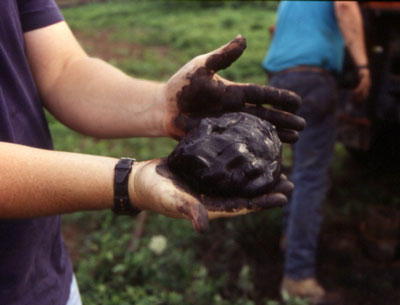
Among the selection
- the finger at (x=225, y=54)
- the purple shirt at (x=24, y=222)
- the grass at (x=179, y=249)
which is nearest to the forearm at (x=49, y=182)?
the purple shirt at (x=24, y=222)

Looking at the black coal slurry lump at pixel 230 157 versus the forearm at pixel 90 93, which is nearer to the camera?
the black coal slurry lump at pixel 230 157

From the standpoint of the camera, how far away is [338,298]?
3.04 m

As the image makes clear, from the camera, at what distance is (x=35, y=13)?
1.53 m

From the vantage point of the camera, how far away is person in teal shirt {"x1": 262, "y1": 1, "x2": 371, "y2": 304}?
302 centimetres

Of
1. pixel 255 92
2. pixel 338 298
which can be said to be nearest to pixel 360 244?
pixel 338 298

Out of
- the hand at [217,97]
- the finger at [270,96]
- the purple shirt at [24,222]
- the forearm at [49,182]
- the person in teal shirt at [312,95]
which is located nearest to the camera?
the forearm at [49,182]

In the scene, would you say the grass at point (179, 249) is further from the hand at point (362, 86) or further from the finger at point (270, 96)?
the finger at point (270, 96)

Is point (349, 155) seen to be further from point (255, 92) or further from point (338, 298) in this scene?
point (255, 92)

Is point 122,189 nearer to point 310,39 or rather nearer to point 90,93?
point 90,93

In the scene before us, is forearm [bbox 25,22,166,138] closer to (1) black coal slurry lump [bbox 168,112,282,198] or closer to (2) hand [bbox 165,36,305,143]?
(2) hand [bbox 165,36,305,143]

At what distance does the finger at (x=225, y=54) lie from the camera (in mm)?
1562

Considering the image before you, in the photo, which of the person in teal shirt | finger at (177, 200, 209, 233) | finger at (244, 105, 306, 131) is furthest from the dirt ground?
finger at (177, 200, 209, 233)

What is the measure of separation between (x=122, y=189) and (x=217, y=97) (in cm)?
57

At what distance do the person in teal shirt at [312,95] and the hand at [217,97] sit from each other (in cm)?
129
